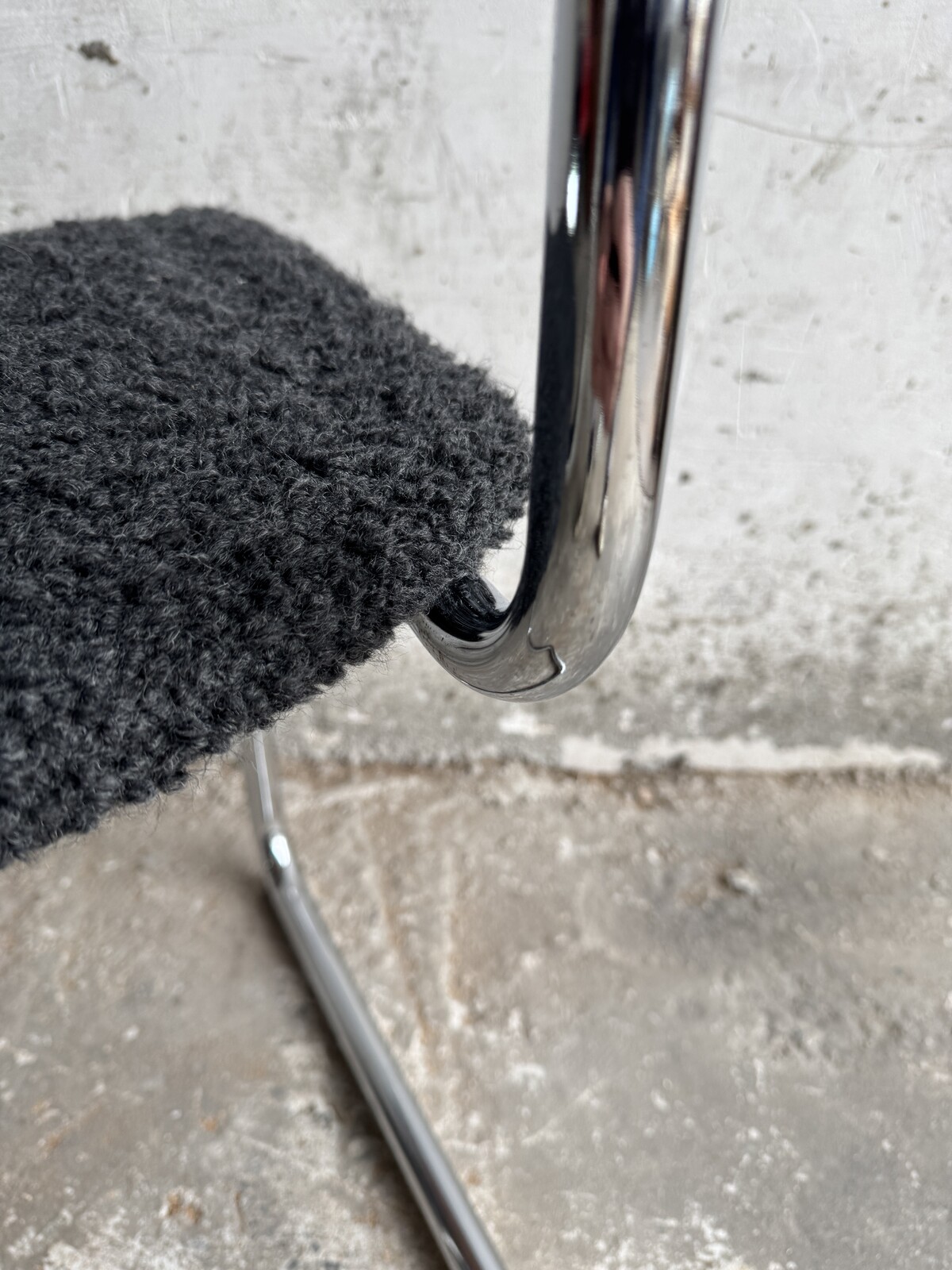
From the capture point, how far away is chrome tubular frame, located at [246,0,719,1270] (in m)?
0.21

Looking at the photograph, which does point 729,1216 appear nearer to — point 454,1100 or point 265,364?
point 454,1100

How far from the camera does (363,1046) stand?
2.52 feet

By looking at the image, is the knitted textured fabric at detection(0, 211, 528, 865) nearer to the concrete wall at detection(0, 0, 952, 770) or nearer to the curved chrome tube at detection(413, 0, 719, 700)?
the curved chrome tube at detection(413, 0, 719, 700)

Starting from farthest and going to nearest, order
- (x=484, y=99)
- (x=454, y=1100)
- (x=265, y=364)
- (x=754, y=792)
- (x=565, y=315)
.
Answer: (x=754, y=792)
(x=454, y=1100)
(x=484, y=99)
(x=265, y=364)
(x=565, y=315)

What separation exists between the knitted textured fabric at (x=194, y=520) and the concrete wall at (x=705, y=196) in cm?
22

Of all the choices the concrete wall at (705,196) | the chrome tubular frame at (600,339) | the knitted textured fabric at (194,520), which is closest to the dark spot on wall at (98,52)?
the concrete wall at (705,196)

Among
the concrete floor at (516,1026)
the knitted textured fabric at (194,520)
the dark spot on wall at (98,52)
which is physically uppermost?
the dark spot on wall at (98,52)

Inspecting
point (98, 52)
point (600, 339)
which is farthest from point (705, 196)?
point (600, 339)

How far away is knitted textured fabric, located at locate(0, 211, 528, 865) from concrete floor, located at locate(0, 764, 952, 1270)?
21.5 inches

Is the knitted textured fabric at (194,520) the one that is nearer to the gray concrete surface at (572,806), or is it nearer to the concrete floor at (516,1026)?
the gray concrete surface at (572,806)

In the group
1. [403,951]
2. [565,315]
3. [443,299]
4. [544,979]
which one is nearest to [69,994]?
[403,951]

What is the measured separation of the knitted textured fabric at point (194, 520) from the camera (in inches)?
10.8

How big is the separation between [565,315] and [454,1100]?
2.38ft

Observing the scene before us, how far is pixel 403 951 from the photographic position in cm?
89
